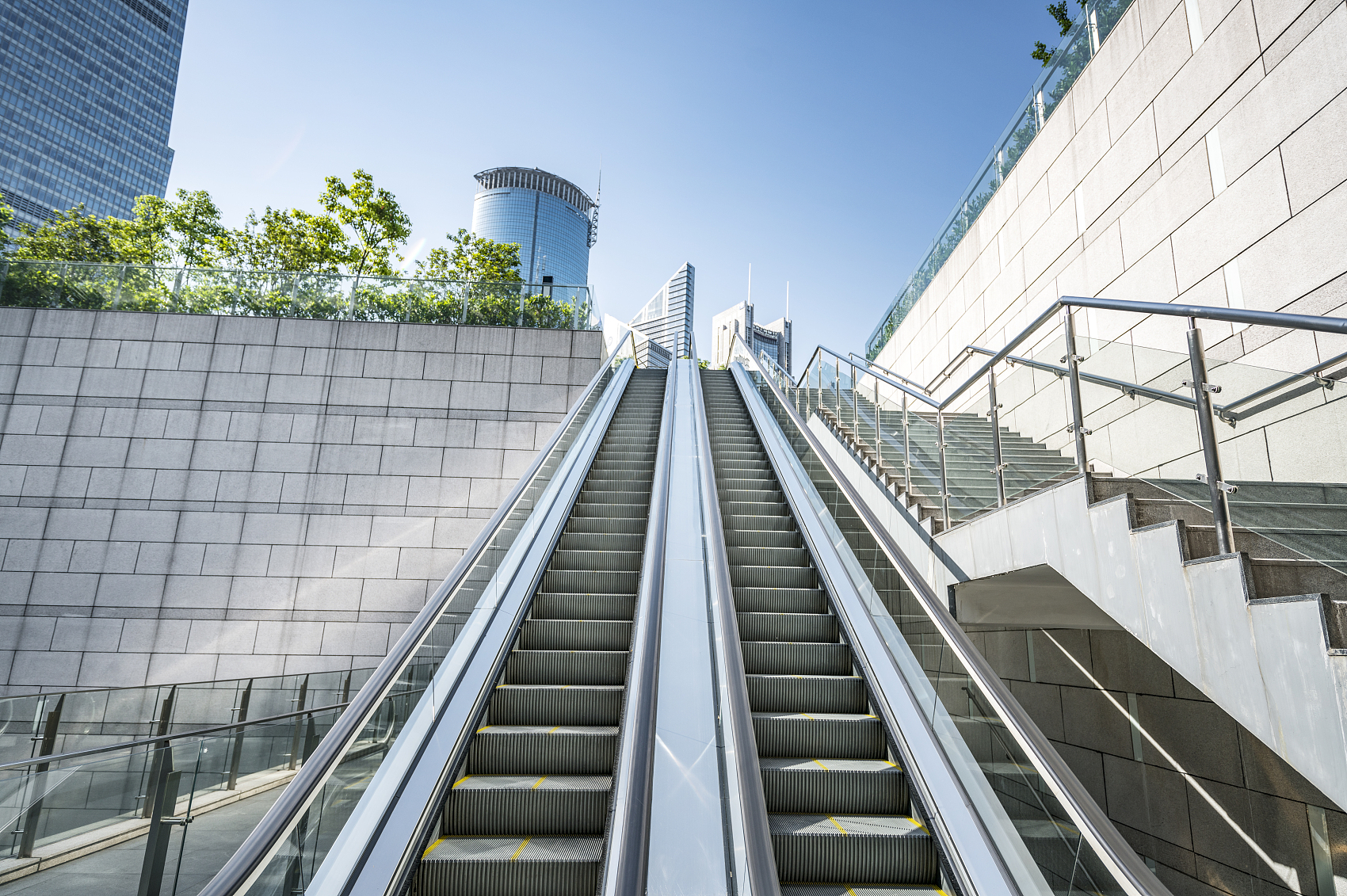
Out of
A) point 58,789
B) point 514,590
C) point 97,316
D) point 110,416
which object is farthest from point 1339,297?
point 97,316

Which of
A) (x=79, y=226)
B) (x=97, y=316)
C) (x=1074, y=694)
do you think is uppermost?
(x=79, y=226)

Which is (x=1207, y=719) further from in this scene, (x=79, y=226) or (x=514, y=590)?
(x=79, y=226)

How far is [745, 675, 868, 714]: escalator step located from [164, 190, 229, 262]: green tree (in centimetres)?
1719

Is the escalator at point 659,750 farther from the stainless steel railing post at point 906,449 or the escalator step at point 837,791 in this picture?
the stainless steel railing post at point 906,449

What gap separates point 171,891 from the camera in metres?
4.16

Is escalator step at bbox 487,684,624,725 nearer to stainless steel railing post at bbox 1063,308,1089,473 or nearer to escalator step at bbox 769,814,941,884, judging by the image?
escalator step at bbox 769,814,941,884

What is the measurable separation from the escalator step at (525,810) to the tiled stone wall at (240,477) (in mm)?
6439

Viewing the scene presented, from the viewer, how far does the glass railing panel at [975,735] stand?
91.7 inches

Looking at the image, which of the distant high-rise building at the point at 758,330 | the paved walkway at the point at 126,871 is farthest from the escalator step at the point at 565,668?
the distant high-rise building at the point at 758,330

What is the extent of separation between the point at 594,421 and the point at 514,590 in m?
4.09

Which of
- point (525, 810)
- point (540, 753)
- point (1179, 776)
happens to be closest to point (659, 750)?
point (525, 810)

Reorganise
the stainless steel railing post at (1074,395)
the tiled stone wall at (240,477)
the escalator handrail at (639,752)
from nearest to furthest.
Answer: the escalator handrail at (639,752) < the stainless steel railing post at (1074,395) < the tiled stone wall at (240,477)

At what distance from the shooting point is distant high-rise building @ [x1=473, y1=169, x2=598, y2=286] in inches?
4601

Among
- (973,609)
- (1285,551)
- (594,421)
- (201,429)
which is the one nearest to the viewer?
(1285,551)
